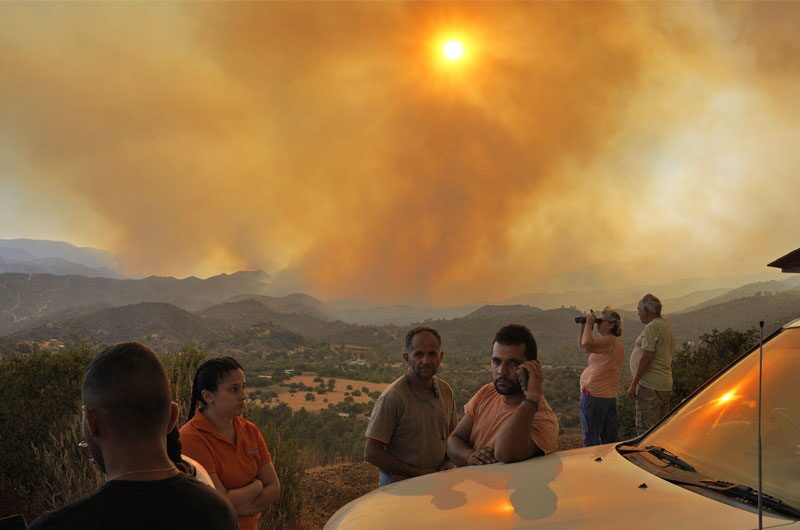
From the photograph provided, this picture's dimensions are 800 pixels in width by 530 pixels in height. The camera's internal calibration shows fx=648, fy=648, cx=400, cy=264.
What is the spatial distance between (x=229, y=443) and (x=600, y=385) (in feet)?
14.7

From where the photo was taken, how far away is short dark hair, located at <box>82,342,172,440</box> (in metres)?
1.63

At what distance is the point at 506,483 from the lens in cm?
263

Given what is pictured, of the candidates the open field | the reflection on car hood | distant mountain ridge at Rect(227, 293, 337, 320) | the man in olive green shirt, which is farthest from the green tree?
distant mountain ridge at Rect(227, 293, 337, 320)

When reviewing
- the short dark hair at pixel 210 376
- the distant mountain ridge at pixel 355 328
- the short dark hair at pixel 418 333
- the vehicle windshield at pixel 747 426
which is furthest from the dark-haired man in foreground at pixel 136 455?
the distant mountain ridge at pixel 355 328

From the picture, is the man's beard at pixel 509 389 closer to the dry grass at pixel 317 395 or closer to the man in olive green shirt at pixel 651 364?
the man in olive green shirt at pixel 651 364

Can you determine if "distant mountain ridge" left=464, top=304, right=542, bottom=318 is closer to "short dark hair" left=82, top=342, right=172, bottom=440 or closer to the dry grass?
the dry grass

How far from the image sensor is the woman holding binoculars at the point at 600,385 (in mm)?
6664

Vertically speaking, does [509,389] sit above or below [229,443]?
above

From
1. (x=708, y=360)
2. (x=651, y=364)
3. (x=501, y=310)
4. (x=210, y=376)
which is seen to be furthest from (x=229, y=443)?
(x=501, y=310)

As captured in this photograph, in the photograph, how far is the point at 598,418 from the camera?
6.68m

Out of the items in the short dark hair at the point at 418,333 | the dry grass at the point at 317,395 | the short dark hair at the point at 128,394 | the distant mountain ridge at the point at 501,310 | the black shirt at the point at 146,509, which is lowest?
the dry grass at the point at 317,395

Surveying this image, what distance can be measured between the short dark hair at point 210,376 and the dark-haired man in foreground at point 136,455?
5.38 ft

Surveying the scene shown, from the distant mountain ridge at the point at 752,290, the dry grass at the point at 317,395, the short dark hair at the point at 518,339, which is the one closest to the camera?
the short dark hair at the point at 518,339

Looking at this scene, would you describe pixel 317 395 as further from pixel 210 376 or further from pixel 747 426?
pixel 747 426
